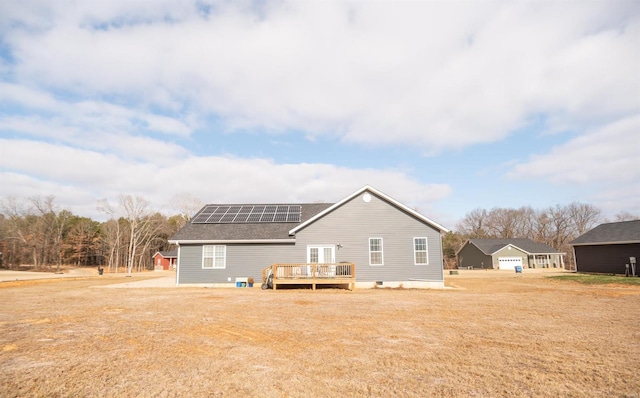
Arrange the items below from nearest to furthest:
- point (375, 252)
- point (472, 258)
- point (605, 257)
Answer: point (375, 252) → point (605, 257) → point (472, 258)

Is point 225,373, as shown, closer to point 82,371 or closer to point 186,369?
point 186,369

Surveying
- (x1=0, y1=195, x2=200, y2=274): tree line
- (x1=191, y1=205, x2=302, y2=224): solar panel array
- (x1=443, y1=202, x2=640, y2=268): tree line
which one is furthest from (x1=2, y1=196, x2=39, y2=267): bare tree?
(x1=443, y1=202, x2=640, y2=268): tree line

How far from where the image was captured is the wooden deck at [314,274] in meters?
19.3

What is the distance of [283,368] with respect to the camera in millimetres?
6039

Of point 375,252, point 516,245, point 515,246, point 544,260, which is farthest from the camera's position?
point 544,260

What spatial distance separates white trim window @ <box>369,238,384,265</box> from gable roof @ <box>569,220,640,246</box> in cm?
2264

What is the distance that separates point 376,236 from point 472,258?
1584 inches

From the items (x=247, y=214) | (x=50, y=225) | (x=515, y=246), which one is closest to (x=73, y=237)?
(x=50, y=225)

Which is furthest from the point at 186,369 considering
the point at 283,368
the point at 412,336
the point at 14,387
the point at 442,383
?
the point at 412,336

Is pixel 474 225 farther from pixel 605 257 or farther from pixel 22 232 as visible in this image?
pixel 22 232

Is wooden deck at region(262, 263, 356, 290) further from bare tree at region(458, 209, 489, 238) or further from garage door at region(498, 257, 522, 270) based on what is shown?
bare tree at region(458, 209, 489, 238)

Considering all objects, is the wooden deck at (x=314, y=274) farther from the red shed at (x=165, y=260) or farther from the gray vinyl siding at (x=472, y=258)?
the red shed at (x=165, y=260)

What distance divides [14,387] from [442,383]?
246 inches

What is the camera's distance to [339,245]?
2161 cm
